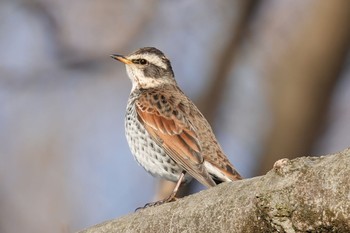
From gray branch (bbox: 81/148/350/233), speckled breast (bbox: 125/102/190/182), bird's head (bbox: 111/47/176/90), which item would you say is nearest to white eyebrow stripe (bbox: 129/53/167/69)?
bird's head (bbox: 111/47/176/90)

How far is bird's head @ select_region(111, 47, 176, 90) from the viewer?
8711 mm

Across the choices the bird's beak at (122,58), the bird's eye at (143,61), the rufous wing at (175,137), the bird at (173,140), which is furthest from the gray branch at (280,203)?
the bird's eye at (143,61)

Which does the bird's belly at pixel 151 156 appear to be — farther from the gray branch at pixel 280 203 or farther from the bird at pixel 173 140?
the gray branch at pixel 280 203

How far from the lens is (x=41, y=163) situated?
41.9 ft

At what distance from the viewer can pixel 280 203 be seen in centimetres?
347

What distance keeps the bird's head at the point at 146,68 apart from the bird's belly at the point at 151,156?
1129 mm

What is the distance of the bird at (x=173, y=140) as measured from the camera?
705 centimetres

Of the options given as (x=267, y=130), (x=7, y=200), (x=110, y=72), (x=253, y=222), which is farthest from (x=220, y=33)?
(x=253, y=222)

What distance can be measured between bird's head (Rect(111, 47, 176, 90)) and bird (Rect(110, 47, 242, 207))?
21 centimetres

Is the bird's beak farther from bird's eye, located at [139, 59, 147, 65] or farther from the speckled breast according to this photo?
the speckled breast

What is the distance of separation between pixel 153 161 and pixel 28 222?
A: 4841 millimetres

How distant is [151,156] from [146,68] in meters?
1.52

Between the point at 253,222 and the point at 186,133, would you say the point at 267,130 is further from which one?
the point at 253,222

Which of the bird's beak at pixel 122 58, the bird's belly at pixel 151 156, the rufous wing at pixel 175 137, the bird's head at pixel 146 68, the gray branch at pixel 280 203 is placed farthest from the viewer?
the bird's head at pixel 146 68
